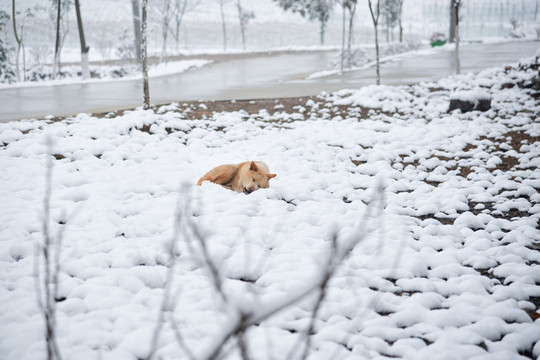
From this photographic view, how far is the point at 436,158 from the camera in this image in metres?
6.57

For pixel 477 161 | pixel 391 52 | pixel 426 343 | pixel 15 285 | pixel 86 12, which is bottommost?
pixel 426 343

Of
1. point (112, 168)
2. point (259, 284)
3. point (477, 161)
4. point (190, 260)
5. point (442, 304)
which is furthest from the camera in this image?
point (477, 161)

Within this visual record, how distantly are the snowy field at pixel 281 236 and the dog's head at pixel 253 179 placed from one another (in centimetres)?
16

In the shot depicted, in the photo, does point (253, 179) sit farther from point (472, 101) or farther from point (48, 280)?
point (472, 101)

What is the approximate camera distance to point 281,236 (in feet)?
13.6

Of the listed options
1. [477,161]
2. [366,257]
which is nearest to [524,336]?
[366,257]

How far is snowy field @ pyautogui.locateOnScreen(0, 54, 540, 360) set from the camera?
261 cm

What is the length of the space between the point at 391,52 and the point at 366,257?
31867 mm

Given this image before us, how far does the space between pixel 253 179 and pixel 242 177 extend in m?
0.19

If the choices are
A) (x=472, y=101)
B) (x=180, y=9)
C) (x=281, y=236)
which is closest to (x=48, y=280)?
(x=281, y=236)

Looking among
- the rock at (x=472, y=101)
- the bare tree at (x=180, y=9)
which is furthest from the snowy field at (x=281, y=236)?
the bare tree at (x=180, y=9)

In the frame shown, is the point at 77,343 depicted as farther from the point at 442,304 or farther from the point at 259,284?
the point at 442,304

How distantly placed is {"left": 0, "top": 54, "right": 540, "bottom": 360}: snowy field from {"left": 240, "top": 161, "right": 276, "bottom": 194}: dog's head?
0.16m

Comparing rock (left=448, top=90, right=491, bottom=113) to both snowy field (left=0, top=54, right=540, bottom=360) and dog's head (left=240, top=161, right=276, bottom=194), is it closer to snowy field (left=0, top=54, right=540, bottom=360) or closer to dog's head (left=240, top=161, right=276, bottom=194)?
snowy field (left=0, top=54, right=540, bottom=360)
